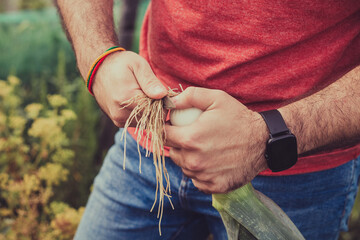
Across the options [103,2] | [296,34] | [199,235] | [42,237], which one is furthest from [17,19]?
[296,34]

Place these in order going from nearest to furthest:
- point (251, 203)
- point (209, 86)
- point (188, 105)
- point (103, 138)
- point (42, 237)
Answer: point (188, 105), point (251, 203), point (209, 86), point (42, 237), point (103, 138)

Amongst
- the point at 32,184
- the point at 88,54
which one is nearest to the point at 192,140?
the point at 88,54

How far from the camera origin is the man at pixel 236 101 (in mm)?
917

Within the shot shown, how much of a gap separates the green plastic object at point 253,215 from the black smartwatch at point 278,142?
0.38ft

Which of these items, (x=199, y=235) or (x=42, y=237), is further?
(x=42, y=237)

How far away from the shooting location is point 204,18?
3.63 ft

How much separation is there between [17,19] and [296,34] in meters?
3.25

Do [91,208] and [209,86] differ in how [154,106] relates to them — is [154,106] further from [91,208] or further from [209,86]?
[91,208]

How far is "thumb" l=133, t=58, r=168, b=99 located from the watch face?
30 cm

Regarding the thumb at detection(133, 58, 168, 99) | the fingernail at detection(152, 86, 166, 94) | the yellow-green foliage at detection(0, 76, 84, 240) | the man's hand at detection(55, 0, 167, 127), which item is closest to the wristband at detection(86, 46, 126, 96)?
the man's hand at detection(55, 0, 167, 127)

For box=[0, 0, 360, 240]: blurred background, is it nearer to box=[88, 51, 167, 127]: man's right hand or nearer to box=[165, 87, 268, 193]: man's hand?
box=[88, 51, 167, 127]: man's right hand

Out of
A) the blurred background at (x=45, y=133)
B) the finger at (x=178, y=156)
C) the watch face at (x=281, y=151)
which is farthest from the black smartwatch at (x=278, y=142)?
the blurred background at (x=45, y=133)

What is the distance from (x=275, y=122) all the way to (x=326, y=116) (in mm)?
157

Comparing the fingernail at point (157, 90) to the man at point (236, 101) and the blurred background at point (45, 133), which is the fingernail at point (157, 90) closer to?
the man at point (236, 101)
